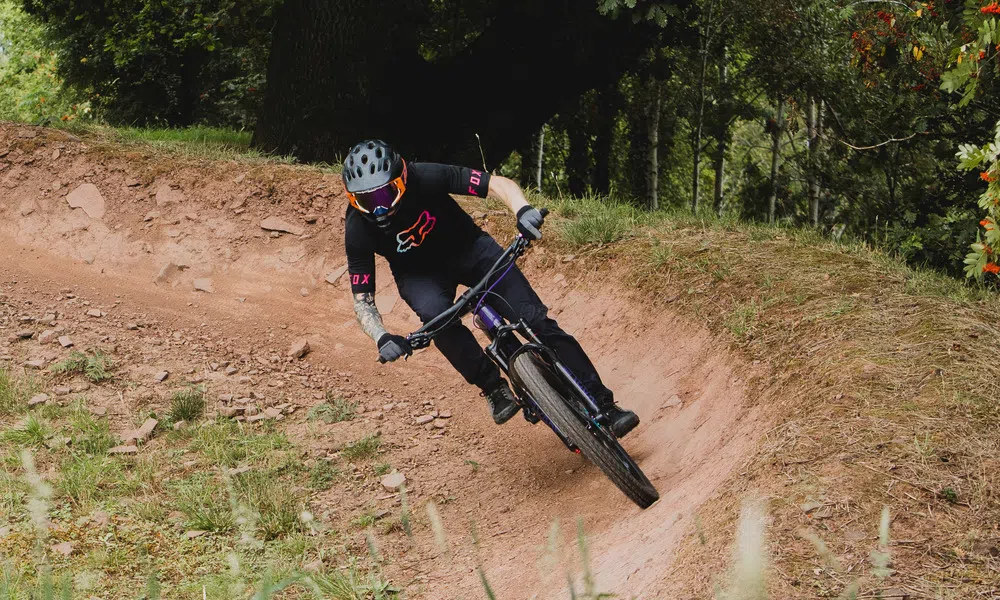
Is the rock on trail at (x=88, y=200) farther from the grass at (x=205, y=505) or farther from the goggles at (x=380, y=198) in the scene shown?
the goggles at (x=380, y=198)

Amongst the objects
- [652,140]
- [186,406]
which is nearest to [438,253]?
[186,406]

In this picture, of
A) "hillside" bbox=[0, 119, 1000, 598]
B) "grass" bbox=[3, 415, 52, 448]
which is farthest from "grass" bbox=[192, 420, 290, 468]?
"grass" bbox=[3, 415, 52, 448]

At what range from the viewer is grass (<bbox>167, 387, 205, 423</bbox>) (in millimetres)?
6883

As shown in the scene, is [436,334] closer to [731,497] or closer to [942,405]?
[731,497]

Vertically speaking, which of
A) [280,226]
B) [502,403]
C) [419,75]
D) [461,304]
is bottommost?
[280,226]

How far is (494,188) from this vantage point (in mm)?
5305

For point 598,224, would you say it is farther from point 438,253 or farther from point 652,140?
point 652,140

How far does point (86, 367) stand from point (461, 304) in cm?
431

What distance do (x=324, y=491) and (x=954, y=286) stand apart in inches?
181

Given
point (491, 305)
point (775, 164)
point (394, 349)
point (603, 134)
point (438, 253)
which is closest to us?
point (394, 349)

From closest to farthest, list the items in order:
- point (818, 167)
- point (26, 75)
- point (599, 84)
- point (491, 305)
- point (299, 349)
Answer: point (491, 305), point (299, 349), point (599, 84), point (818, 167), point (26, 75)

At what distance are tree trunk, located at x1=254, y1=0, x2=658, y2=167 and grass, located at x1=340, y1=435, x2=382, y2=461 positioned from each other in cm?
475

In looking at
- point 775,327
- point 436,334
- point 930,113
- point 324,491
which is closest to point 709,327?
point 775,327

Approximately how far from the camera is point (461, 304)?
4898 millimetres
